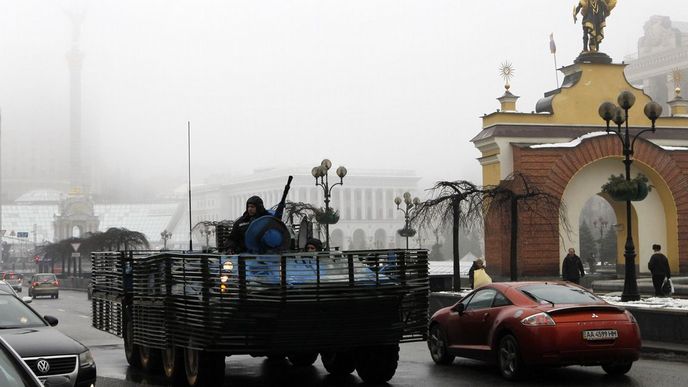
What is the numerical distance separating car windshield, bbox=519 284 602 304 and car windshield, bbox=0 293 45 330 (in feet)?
22.2

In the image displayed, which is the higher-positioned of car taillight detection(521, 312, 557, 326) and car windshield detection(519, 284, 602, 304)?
car windshield detection(519, 284, 602, 304)

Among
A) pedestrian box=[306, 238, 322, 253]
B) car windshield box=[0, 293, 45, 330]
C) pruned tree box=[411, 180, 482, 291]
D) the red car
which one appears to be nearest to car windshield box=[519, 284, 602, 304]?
the red car

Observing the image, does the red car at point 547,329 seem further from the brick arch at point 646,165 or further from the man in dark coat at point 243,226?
the brick arch at point 646,165

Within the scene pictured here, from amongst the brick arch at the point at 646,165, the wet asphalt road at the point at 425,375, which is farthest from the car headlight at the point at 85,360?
the brick arch at the point at 646,165

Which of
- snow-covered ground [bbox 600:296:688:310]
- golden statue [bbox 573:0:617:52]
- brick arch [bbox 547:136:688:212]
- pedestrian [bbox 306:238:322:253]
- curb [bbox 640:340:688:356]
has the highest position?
golden statue [bbox 573:0:617:52]

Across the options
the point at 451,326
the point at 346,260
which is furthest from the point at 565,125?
the point at 346,260

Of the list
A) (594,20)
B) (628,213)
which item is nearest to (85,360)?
(628,213)

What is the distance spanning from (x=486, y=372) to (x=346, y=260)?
3687mm

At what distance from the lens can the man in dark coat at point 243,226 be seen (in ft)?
47.1

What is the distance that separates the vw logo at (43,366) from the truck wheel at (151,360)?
4848 millimetres

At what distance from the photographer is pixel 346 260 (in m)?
12.8

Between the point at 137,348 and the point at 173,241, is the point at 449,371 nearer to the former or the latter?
the point at 137,348

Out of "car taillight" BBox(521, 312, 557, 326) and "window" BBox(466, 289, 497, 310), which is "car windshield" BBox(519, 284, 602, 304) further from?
"window" BBox(466, 289, 497, 310)

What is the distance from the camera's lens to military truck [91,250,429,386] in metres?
12.4
